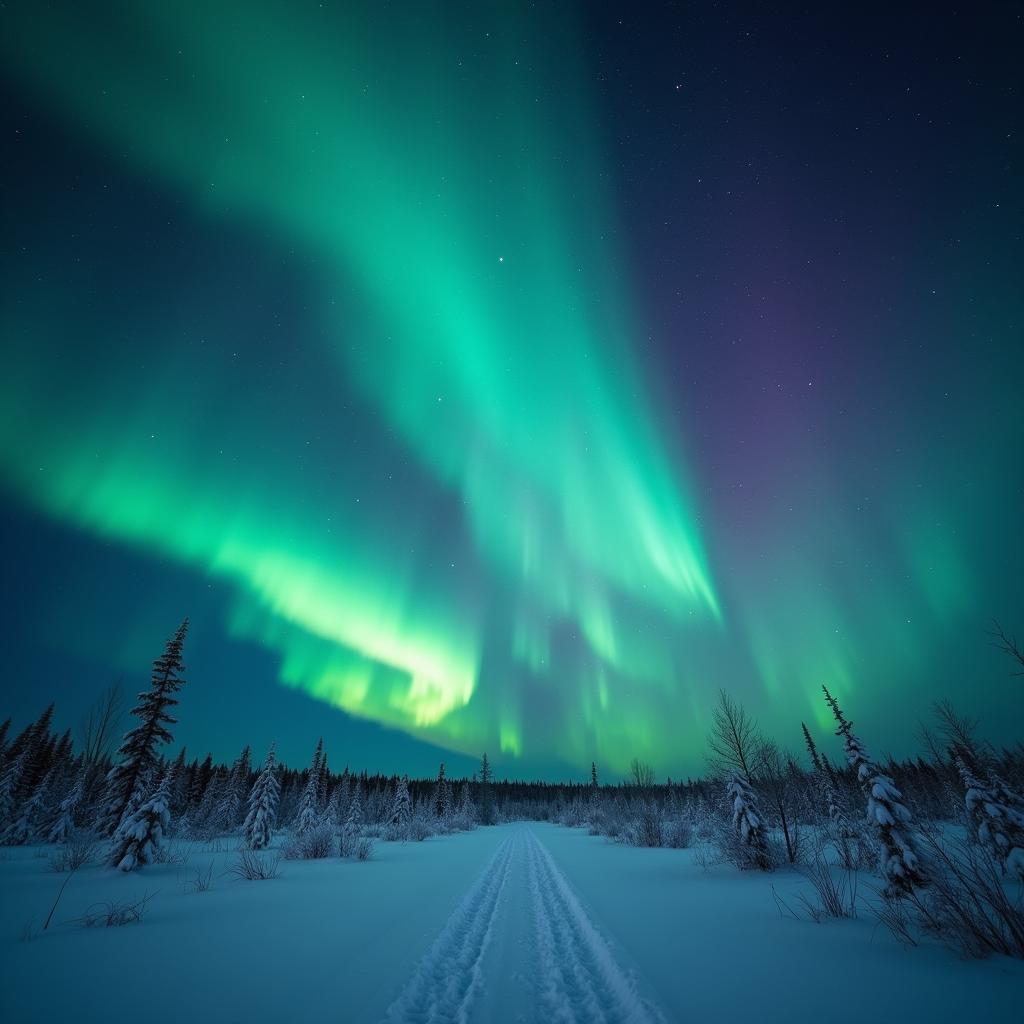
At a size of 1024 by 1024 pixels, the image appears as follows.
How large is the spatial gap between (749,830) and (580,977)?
10483 mm

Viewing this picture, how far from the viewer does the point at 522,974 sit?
4852 mm

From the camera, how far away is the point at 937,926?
508cm

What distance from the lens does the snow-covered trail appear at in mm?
3898

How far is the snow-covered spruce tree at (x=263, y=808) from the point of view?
25.0 m

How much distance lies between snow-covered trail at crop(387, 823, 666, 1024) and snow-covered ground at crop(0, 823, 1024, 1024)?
0.03m

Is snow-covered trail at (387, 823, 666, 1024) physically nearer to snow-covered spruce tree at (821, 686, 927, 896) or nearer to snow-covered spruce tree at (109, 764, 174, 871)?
snow-covered spruce tree at (821, 686, 927, 896)

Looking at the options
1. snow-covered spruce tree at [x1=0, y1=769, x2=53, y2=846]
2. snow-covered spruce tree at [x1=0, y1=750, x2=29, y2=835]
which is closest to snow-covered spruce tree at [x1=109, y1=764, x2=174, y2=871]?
snow-covered spruce tree at [x1=0, y1=769, x2=53, y2=846]

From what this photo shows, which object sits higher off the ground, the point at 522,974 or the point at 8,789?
the point at 8,789

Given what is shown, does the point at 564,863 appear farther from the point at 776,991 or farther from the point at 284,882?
the point at 776,991

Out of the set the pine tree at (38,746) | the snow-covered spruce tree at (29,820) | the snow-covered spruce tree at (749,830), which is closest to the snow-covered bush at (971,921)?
the snow-covered spruce tree at (749,830)

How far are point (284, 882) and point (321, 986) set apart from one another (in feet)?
26.3

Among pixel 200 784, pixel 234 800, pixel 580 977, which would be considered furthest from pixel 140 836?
pixel 200 784

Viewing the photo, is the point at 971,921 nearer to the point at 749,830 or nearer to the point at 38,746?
the point at 749,830

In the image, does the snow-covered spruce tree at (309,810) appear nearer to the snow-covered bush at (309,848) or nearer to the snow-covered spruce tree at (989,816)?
the snow-covered bush at (309,848)
